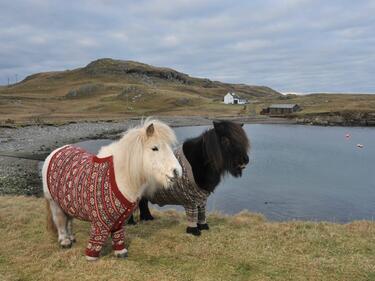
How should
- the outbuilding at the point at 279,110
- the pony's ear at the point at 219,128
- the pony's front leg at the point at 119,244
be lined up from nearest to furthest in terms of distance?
1. the pony's front leg at the point at 119,244
2. the pony's ear at the point at 219,128
3. the outbuilding at the point at 279,110

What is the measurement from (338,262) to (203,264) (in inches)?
80.3

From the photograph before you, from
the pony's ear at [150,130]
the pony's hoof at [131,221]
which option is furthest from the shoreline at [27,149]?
the pony's ear at [150,130]

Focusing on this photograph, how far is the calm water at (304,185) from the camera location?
59.3 ft

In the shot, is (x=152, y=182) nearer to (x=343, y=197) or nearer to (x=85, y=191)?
(x=85, y=191)

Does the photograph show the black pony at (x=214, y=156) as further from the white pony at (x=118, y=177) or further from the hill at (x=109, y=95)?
the hill at (x=109, y=95)

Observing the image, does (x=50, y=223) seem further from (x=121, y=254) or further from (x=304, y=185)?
(x=304, y=185)

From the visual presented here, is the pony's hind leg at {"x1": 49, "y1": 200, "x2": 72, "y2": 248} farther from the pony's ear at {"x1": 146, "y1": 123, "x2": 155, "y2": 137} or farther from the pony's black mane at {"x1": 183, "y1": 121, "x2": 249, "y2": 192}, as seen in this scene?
the pony's black mane at {"x1": 183, "y1": 121, "x2": 249, "y2": 192}

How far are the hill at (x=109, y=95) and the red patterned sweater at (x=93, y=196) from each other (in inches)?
2571

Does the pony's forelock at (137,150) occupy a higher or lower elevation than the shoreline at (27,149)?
higher

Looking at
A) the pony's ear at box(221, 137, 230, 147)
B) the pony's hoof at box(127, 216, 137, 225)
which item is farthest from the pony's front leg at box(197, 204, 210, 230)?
the pony's ear at box(221, 137, 230, 147)

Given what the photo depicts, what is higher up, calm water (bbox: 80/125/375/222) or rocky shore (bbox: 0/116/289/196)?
rocky shore (bbox: 0/116/289/196)

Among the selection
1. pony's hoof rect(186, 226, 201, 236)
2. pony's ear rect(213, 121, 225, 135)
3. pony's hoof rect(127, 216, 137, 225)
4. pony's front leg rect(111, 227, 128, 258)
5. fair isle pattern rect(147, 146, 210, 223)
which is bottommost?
pony's hoof rect(127, 216, 137, 225)

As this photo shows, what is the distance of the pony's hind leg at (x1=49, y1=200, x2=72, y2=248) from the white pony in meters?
0.62

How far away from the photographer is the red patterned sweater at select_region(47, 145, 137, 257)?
214 inches
